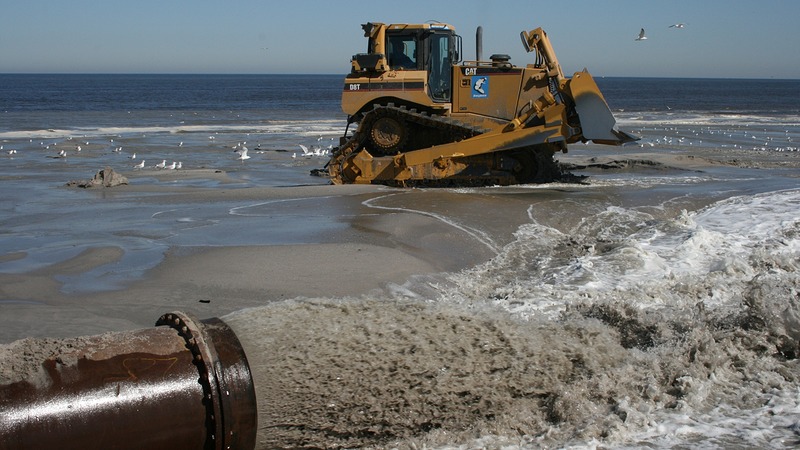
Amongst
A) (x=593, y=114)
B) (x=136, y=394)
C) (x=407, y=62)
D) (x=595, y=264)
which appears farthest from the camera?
(x=407, y=62)

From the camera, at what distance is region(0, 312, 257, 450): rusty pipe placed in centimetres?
350

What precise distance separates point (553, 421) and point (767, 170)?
1310cm

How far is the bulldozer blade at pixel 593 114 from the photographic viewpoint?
41.0 ft

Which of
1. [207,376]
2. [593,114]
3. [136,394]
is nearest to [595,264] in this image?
[593,114]

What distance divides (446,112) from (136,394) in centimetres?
1078

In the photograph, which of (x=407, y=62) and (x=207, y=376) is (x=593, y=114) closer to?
(x=407, y=62)

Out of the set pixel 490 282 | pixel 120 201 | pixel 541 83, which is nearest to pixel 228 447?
pixel 490 282

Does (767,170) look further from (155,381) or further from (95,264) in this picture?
(155,381)

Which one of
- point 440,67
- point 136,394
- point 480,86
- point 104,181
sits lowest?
point 104,181

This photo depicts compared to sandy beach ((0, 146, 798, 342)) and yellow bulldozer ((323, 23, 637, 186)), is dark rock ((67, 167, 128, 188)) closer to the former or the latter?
sandy beach ((0, 146, 798, 342))

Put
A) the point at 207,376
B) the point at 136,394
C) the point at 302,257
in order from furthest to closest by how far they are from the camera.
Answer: the point at 302,257
the point at 207,376
the point at 136,394

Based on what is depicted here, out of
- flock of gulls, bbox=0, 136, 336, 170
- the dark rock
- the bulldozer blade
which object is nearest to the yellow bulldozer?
the bulldozer blade

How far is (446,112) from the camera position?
14.0 m

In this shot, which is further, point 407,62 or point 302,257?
point 407,62
